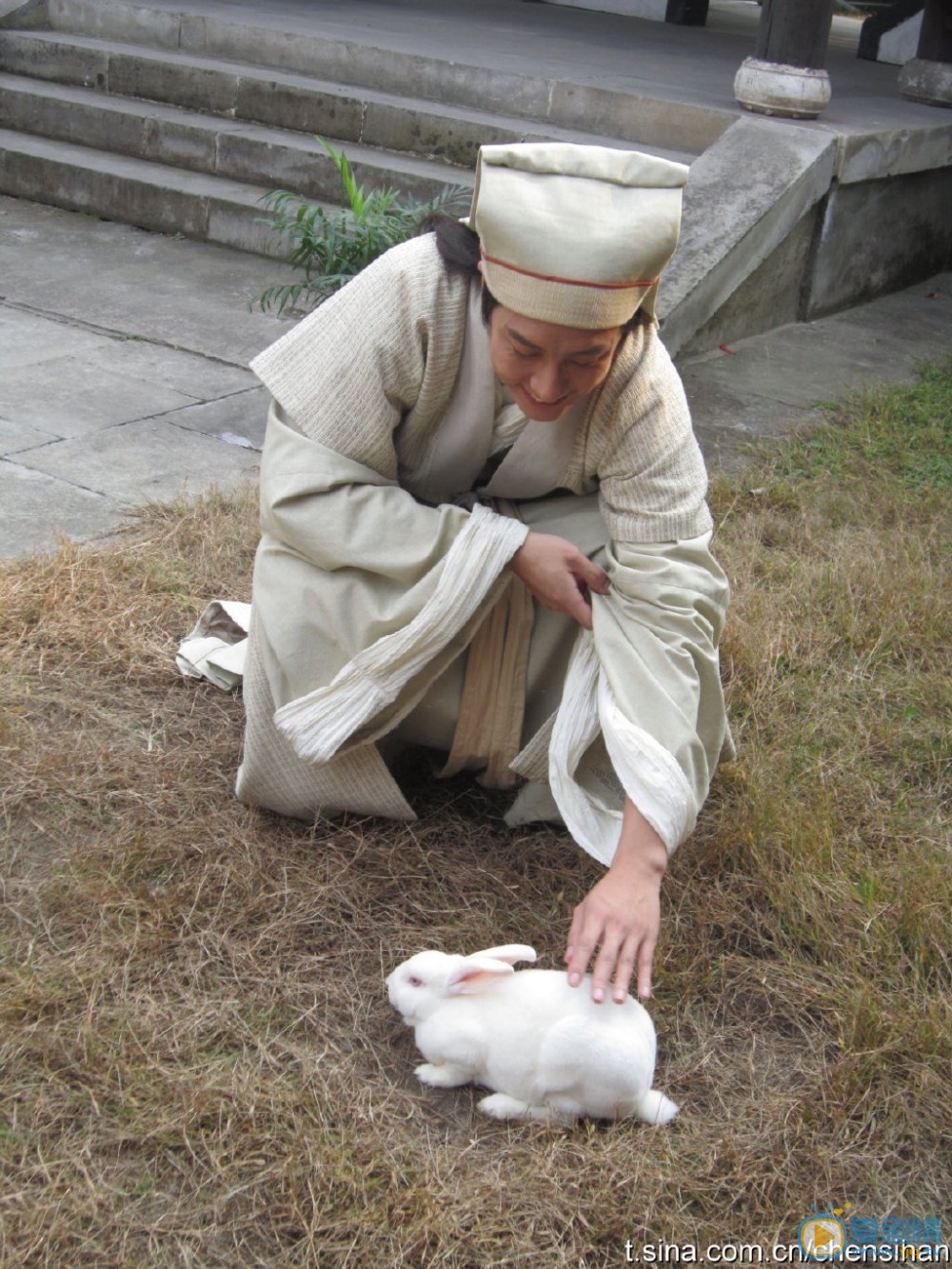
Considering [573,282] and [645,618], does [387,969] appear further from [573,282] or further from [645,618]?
[573,282]

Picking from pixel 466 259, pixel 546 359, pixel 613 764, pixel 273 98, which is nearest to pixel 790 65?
pixel 273 98

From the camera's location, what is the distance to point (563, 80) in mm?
6434

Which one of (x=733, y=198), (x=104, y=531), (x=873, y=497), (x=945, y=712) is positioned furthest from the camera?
(x=733, y=198)

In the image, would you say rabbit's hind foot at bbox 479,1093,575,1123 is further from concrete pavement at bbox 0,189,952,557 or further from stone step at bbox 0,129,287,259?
stone step at bbox 0,129,287,259

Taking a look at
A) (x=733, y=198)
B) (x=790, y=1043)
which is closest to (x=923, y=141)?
(x=733, y=198)

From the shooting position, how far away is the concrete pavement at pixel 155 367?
406cm

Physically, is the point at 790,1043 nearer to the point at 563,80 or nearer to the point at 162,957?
the point at 162,957

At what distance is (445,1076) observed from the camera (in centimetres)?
205

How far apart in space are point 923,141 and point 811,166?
Answer: 3.46 ft

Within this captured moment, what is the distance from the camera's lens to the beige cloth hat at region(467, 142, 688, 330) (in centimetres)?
196

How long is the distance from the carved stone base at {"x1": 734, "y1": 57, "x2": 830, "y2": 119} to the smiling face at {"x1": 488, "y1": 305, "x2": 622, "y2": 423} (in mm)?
4211

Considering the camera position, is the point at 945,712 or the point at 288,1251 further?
the point at 945,712

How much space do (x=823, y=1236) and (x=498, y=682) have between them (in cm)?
106

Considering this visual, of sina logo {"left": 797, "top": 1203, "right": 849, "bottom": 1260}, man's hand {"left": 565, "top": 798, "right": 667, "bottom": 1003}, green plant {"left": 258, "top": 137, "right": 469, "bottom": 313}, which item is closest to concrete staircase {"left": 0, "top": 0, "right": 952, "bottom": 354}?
green plant {"left": 258, "top": 137, "right": 469, "bottom": 313}
